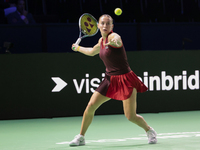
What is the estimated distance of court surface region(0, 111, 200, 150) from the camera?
471 cm

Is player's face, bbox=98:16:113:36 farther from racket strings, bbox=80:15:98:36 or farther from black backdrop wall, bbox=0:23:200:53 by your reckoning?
black backdrop wall, bbox=0:23:200:53

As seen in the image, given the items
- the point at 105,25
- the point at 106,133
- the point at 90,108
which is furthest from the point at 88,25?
the point at 106,133

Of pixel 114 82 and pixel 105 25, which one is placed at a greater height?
pixel 105 25

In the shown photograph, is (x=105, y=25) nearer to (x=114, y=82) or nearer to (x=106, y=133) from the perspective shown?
(x=114, y=82)

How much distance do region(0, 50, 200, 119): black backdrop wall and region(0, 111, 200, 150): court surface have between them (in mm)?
219

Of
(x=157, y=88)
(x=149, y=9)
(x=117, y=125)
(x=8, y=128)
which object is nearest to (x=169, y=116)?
(x=157, y=88)

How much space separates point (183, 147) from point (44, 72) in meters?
3.50

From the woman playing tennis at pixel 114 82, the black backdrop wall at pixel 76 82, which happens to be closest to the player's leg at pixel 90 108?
the woman playing tennis at pixel 114 82

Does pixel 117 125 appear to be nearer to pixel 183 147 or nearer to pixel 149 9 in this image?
pixel 183 147

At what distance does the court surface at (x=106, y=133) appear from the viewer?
185 inches

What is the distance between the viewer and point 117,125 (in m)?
6.38

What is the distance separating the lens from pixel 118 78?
464 centimetres

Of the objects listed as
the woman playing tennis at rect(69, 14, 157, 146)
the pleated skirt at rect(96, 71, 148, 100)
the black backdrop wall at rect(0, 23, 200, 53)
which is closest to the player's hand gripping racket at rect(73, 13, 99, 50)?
the woman playing tennis at rect(69, 14, 157, 146)

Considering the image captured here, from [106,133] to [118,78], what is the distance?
4.44ft
